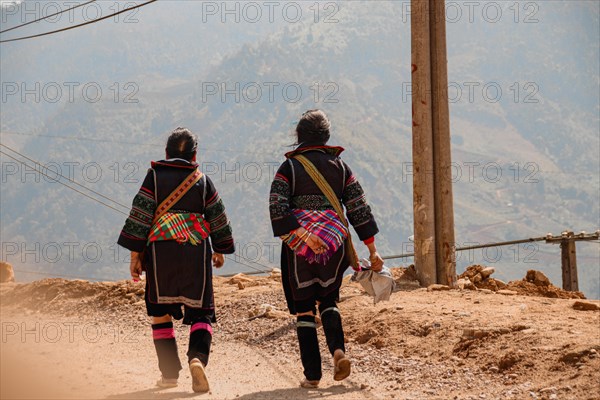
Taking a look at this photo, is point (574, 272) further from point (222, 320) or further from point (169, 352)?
point (169, 352)

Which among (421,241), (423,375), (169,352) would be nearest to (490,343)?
(423,375)

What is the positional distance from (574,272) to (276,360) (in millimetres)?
6836

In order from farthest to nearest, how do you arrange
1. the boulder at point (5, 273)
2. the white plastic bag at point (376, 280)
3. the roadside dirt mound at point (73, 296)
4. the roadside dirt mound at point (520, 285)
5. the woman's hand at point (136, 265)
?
the boulder at point (5, 273) < the roadside dirt mound at point (73, 296) < the roadside dirt mound at point (520, 285) < the white plastic bag at point (376, 280) < the woman's hand at point (136, 265)

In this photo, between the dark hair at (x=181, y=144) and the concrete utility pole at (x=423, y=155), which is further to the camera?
the concrete utility pole at (x=423, y=155)

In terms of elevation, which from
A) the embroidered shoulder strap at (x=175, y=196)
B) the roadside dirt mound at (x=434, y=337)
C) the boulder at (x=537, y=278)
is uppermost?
the embroidered shoulder strap at (x=175, y=196)

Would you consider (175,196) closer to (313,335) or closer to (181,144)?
(181,144)

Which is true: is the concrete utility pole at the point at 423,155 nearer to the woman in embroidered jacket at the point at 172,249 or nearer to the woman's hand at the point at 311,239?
the woman's hand at the point at 311,239

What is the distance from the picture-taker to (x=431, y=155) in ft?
32.4

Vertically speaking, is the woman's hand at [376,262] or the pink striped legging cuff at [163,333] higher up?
the woman's hand at [376,262]

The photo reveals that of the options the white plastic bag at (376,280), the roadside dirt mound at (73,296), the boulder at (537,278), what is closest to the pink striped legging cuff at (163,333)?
the white plastic bag at (376,280)

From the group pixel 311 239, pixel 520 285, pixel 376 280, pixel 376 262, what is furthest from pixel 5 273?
pixel 311 239

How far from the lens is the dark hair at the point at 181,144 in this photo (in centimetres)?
619

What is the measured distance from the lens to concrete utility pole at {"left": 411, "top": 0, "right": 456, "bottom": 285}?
987 cm

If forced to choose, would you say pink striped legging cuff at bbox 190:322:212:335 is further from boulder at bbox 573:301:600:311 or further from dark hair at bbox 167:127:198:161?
boulder at bbox 573:301:600:311
